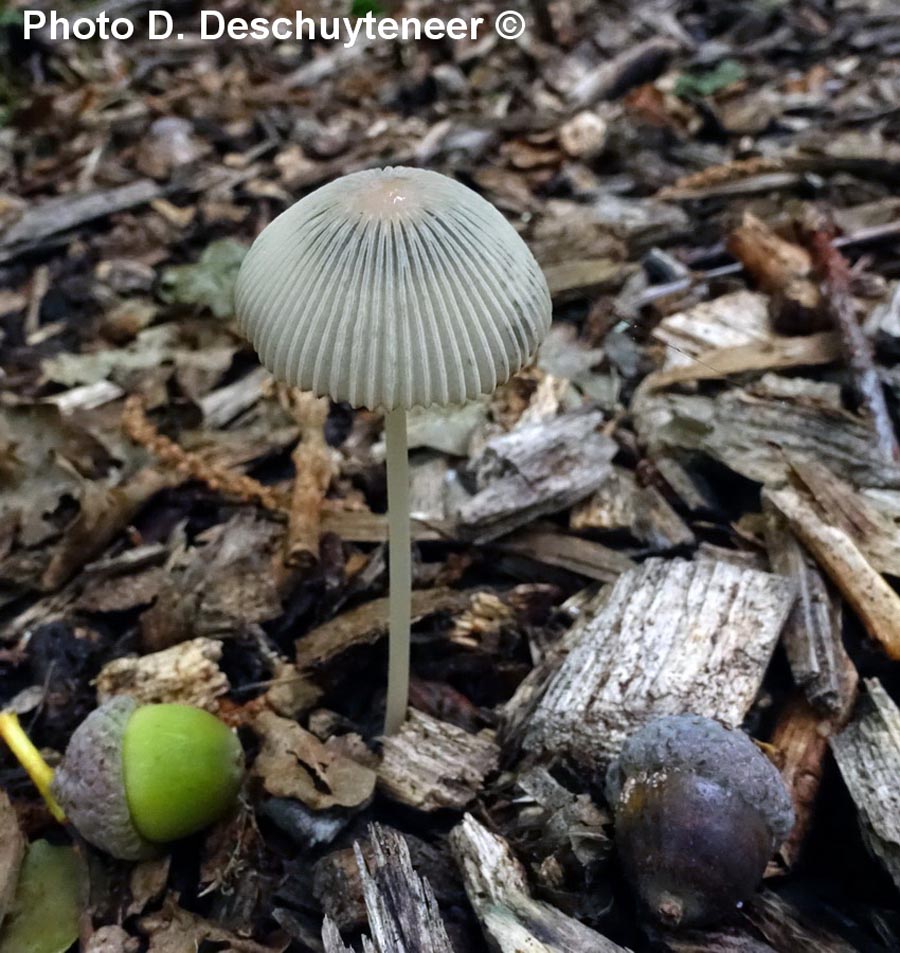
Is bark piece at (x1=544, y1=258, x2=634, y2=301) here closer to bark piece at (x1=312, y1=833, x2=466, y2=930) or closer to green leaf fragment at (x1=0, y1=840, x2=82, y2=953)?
bark piece at (x1=312, y1=833, x2=466, y2=930)

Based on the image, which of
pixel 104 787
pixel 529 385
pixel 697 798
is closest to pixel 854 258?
pixel 529 385

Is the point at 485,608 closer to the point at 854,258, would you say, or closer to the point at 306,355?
the point at 306,355

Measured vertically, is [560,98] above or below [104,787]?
above

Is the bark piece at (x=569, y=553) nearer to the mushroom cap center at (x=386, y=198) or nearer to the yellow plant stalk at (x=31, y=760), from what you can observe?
the mushroom cap center at (x=386, y=198)

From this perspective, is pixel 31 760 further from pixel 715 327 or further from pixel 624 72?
pixel 624 72

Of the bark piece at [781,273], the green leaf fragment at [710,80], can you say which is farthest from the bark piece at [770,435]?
the green leaf fragment at [710,80]
